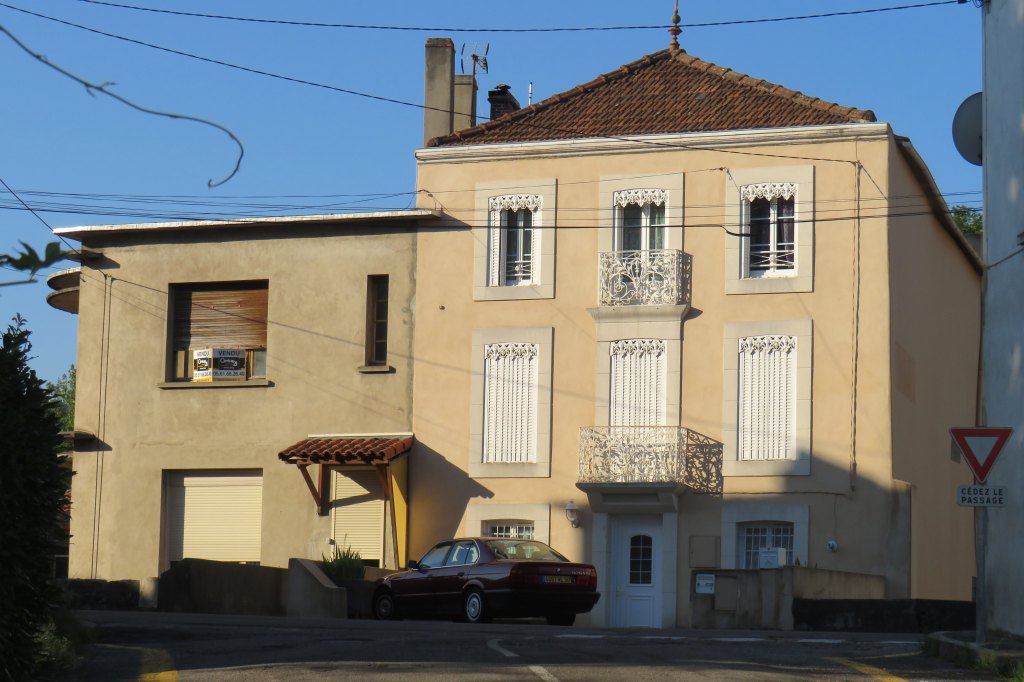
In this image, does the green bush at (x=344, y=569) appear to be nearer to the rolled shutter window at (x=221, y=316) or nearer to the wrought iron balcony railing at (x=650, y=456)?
the wrought iron balcony railing at (x=650, y=456)

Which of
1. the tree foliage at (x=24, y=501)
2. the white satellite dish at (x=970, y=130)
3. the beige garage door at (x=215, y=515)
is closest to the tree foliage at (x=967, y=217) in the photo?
the beige garage door at (x=215, y=515)

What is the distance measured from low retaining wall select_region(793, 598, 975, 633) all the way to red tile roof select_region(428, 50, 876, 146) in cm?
1055

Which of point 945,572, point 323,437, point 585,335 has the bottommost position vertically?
point 945,572

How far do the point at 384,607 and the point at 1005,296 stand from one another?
12.5 metres

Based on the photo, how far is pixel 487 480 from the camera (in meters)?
31.0

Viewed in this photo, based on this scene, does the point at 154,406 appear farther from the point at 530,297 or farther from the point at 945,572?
the point at 945,572

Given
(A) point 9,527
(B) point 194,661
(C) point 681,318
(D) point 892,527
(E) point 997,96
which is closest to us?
(A) point 9,527

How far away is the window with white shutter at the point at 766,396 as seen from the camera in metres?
29.5

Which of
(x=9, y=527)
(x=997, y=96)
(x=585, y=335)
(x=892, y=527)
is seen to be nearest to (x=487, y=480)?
(x=585, y=335)

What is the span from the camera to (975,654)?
1321 cm

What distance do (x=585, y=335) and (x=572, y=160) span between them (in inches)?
140

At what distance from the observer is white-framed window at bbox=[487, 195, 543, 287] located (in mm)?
31625

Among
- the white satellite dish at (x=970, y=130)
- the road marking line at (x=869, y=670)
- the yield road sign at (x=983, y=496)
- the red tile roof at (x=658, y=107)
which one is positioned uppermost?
the red tile roof at (x=658, y=107)

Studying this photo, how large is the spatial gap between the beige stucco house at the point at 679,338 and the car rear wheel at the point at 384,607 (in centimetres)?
521
